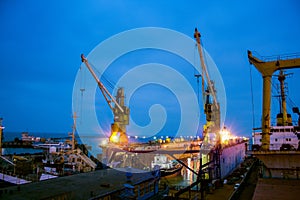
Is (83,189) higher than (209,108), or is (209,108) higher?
(209,108)

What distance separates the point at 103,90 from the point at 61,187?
52758 mm

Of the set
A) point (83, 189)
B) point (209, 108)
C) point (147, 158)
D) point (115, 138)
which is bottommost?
point (147, 158)

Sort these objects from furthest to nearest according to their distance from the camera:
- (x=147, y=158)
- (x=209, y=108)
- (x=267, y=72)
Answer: (x=209, y=108), (x=147, y=158), (x=267, y=72)

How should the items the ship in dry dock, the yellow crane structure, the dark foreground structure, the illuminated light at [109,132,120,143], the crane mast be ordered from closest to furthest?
the dark foreground structure
the ship in dry dock
the yellow crane structure
the crane mast
the illuminated light at [109,132,120,143]

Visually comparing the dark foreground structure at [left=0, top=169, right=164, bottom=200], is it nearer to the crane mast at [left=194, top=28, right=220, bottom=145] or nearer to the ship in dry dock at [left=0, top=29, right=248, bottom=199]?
the ship in dry dock at [left=0, top=29, right=248, bottom=199]

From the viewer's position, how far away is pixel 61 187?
1421cm

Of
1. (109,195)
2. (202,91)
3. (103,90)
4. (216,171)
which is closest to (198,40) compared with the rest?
(202,91)

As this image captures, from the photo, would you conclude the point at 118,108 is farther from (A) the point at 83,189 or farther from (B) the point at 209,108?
(A) the point at 83,189

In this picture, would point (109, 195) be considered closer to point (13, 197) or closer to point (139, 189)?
point (139, 189)

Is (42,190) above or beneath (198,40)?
beneath

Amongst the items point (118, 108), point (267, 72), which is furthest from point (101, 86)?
point (267, 72)

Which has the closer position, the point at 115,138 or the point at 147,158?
the point at 147,158

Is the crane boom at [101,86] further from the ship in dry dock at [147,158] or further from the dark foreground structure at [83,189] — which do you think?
the dark foreground structure at [83,189]

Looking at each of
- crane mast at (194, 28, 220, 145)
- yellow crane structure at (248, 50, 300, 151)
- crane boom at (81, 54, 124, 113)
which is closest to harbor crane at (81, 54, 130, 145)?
crane boom at (81, 54, 124, 113)
